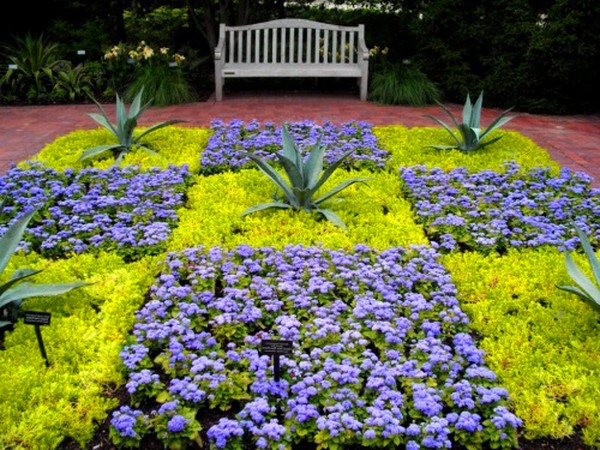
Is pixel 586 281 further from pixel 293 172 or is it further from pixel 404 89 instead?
pixel 404 89

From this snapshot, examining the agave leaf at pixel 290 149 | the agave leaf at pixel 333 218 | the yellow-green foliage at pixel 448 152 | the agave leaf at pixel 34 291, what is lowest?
the agave leaf at pixel 34 291

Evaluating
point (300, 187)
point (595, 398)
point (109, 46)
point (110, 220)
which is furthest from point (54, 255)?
point (109, 46)

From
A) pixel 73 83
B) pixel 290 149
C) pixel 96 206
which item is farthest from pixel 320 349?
pixel 73 83

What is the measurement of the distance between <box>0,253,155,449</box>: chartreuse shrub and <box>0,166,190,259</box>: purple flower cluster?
21 cm

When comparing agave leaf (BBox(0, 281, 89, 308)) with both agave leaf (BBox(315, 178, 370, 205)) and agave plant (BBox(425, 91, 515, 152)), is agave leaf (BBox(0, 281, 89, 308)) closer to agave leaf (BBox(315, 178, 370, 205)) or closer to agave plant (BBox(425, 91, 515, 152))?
agave leaf (BBox(315, 178, 370, 205))

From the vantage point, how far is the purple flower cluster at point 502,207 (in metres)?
4.48

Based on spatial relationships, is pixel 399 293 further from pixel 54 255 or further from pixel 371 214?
pixel 54 255

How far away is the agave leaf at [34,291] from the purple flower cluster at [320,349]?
17.1 inches

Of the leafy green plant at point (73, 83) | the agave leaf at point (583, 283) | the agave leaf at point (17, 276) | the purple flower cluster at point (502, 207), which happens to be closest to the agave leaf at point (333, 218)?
the purple flower cluster at point (502, 207)

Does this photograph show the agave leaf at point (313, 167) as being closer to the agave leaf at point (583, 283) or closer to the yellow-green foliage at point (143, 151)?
the yellow-green foliage at point (143, 151)

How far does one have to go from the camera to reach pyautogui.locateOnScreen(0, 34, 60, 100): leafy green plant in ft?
30.4

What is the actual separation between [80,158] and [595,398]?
452 cm

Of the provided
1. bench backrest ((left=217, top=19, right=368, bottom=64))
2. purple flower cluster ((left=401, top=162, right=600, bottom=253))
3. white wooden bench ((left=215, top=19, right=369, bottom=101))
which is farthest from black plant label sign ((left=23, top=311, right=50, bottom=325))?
bench backrest ((left=217, top=19, right=368, bottom=64))

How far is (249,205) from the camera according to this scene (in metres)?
5.00
